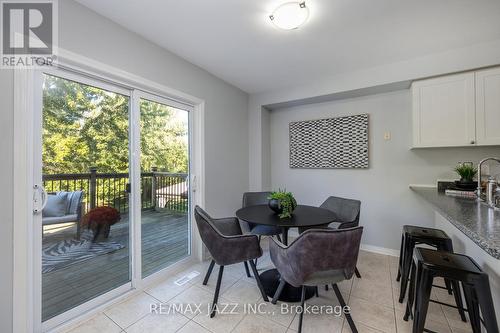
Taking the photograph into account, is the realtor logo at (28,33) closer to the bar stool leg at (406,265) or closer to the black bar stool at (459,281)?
the black bar stool at (459,281)

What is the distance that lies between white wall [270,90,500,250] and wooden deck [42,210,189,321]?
2.23 m

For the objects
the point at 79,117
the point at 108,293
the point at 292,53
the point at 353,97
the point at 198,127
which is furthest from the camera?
the point at 353,97

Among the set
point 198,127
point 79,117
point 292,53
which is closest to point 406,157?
point 292,53

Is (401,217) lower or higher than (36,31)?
lower

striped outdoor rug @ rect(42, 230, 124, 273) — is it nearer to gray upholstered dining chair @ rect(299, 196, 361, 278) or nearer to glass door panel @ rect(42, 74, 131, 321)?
glass door panel @ rect(42, 74, 131, 321)

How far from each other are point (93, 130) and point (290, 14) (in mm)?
1953

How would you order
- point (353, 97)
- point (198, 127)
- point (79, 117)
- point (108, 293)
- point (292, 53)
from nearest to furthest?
point (79, 117), point (108, 293), point (292, 53), point (198, 127), point (353, 97)

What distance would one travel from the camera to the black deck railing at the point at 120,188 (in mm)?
1782

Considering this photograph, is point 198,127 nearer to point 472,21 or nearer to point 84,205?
point 84,205

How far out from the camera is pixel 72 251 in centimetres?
187

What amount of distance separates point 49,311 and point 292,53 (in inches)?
129

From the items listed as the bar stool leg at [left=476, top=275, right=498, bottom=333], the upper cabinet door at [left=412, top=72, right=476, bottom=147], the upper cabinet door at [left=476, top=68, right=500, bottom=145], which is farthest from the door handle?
the upper cabinet door at [left=476, top=68, right=500, bottom=145]

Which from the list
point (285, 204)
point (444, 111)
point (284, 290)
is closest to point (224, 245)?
point (285, 204)

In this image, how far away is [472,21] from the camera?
192 cm
